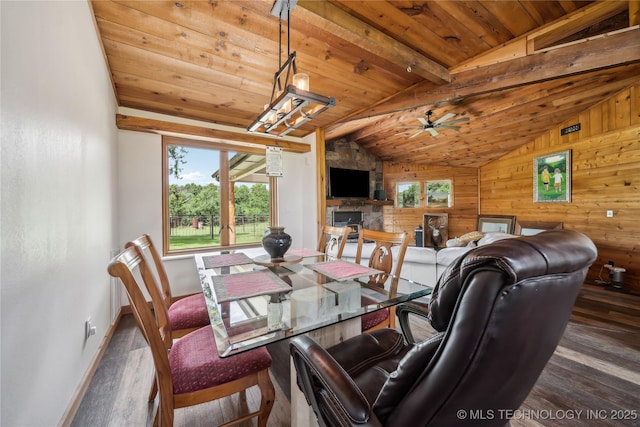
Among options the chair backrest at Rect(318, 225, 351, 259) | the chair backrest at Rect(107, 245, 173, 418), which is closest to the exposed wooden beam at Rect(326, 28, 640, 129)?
the chair backrest at Rect(318, 225, 351, 259)

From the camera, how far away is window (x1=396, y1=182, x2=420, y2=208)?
23.5 ft

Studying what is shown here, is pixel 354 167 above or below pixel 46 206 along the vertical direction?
above

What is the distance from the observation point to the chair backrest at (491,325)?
526 millimetres

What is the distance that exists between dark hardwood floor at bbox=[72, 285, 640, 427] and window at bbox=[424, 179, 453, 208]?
4.67 metres

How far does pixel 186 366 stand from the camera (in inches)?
44.9

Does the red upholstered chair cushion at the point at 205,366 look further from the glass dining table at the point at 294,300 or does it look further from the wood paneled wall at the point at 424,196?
the wood paneled wall at the point at 424,196

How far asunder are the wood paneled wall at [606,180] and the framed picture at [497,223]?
16.2 inches

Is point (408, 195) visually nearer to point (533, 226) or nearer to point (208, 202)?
point (533, 226)

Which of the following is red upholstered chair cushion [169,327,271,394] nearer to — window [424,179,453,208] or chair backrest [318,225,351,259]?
chair backrest [318,225,351,259]

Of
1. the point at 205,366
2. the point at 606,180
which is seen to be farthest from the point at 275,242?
the point at 606,180

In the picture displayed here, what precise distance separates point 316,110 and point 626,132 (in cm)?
512

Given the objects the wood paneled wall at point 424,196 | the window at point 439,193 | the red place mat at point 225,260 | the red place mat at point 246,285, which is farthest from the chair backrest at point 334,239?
the window at point 439,193

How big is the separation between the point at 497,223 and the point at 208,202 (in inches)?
240

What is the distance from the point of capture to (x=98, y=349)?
1956 mm
